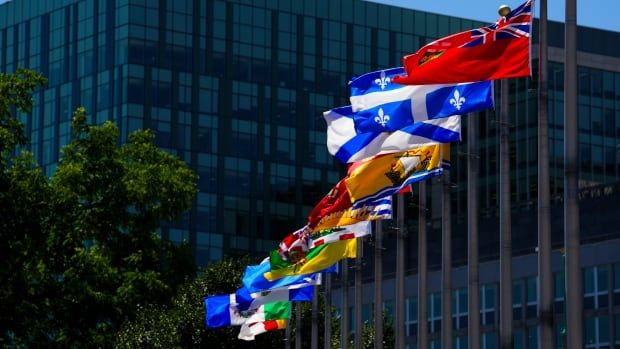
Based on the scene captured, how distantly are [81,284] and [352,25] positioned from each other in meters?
82.2

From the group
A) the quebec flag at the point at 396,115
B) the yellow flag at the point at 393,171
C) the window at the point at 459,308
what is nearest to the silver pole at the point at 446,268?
the yellow flag at the point at 393,171

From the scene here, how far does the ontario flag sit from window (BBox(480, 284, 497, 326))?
50.1m

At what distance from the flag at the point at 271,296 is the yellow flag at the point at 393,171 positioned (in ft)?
59.5

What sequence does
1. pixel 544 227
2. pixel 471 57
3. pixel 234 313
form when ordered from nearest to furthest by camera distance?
pixel 544 227 < pixel 471 57 < pixel 234 313

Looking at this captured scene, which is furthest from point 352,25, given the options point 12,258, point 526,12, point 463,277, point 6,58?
point 526,12

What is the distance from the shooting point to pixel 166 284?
266 feet

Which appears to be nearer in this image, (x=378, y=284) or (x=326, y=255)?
(x=378, y=284)

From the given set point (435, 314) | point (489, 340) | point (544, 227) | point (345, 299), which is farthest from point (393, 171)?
point (435, 314)

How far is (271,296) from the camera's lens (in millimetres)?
68062

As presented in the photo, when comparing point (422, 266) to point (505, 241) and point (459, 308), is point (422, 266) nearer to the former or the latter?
point (505, 241)

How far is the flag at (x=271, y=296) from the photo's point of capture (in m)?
67.8

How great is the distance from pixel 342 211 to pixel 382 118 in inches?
313

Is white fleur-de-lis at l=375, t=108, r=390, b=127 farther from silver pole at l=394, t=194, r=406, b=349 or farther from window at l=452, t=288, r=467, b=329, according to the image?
window at l=452, t=288, r=467, b=329

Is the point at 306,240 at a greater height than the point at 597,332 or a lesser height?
lesser
